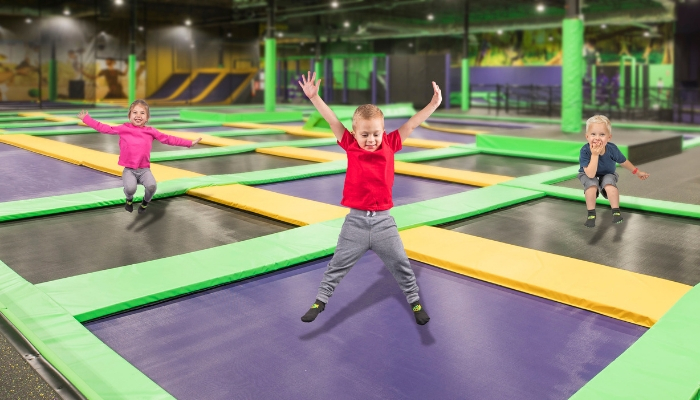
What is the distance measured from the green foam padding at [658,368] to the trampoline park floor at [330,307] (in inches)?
3.5

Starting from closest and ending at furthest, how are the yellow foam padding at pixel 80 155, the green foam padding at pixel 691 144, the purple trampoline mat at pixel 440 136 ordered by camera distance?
the yellow foam padding at pixel 80 155 < the green foam padding at pixel 691 144 < the purple trampoline mat at pixel 440 136

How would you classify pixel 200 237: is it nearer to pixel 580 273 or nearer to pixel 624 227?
pixel 580 273

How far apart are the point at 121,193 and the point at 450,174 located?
329 cm

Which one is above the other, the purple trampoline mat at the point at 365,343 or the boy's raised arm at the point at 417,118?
the boy's raised arm at the point at 417,118

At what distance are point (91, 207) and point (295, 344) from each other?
3.12 metres

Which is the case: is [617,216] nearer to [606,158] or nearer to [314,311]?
[606,158]

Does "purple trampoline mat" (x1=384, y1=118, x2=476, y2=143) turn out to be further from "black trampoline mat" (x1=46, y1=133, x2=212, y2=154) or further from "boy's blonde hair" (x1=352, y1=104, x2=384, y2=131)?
"boy's blonde hair" (x1=352, y1=104, x2=384, y2=131)

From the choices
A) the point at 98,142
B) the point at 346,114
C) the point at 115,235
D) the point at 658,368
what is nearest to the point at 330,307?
the point at 658,368

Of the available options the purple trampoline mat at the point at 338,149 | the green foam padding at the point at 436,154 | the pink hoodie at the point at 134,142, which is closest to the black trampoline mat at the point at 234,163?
the purple trampoline mat at the point at 338,149

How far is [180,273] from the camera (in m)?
3.11

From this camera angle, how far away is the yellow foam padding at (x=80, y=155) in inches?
250

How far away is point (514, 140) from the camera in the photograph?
8.62 meters

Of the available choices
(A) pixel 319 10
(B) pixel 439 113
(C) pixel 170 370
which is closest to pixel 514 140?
(C) pixel 170 370

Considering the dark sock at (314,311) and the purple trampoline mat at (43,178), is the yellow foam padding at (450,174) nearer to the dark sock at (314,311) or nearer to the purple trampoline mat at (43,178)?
the purple trampoline mat at (43,178)
